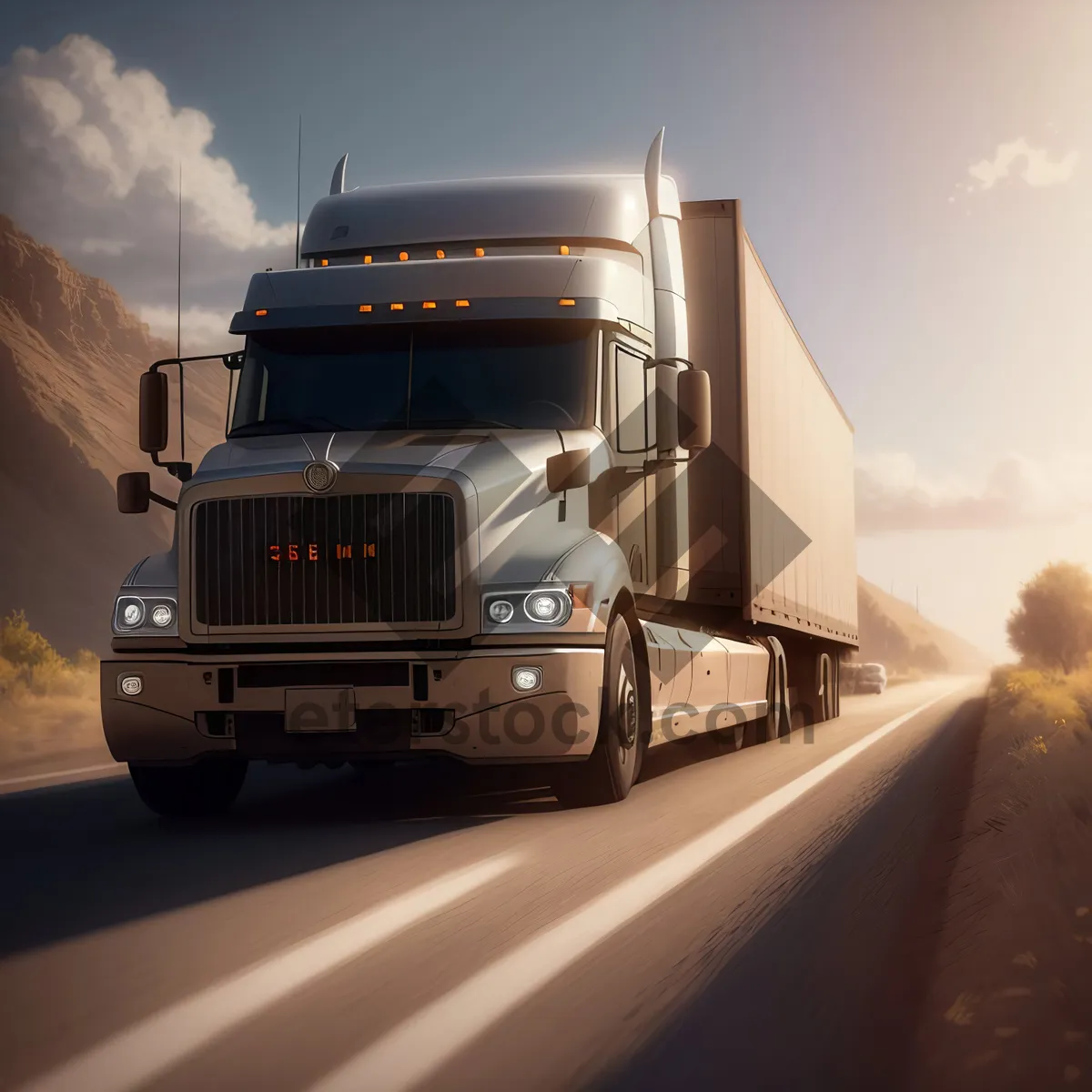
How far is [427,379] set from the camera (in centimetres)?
982

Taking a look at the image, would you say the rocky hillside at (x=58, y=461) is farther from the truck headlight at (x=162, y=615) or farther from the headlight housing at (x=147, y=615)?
the truck headlight at (x=162, y=615)

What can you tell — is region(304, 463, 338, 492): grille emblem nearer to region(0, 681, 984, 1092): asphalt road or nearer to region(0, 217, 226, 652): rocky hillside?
region(0, 681, 984, 1092): asphalt road

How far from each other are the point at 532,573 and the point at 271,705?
5.40 feet

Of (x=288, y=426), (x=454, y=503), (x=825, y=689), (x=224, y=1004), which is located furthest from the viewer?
(x=825, y=689)

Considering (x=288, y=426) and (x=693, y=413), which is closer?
(x=288, y=426)

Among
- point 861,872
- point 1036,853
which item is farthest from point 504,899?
point 1036,853

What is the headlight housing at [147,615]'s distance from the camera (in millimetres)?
8781

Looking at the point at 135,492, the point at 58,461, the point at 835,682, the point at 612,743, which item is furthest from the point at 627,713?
the point at 58,461

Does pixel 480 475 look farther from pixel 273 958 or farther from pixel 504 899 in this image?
pixel 273 958

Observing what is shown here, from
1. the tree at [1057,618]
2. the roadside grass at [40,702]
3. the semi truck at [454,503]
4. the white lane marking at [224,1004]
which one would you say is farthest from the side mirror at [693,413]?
the tree at [1057,618]

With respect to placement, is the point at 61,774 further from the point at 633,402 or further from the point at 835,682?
the point at 835,682

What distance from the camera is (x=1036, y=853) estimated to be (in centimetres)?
675

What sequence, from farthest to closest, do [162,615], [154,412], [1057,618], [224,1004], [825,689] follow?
1. [1057,618]
2. [825,689]
3. [154,412]
4. [162,615]
5. [224,1004]

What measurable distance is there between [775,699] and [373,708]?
9.34 meters
